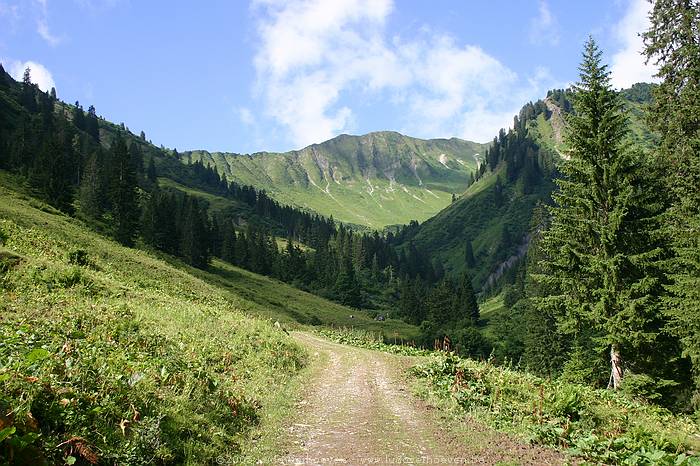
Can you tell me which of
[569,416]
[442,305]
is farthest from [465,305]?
[569,416]

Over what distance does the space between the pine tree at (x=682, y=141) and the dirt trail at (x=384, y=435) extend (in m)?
13.3

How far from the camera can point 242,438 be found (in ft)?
33.1

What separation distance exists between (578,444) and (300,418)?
264 inches

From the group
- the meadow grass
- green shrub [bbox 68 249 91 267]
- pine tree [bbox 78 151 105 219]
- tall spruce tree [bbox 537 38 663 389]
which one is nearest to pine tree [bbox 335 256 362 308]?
pine tree [bbox 78 151 105 219]

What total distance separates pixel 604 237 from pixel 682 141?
7485 mm

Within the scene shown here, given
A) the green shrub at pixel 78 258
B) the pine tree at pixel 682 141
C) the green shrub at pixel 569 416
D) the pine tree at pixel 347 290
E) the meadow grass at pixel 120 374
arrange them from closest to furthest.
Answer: the meadow grass at pixel 120 374
the green shrub at pixel 569 416
the pine tree at pixel 682 141
the green shrub at pixel 78 258
the pine tree at pixel 347 290

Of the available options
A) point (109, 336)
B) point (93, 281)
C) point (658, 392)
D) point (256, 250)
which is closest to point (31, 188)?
point (256, 250)

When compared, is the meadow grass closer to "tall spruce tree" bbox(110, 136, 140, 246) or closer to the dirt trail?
the dirt trail

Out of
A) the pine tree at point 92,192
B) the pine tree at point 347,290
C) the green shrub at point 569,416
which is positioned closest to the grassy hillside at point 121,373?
the green shrub at point 569,416

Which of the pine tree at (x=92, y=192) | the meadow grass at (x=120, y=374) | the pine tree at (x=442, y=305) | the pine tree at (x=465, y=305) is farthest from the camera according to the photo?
the pine tree at (x=465, y=305)

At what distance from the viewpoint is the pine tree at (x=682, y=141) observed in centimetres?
1923

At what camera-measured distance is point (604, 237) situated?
852 inches

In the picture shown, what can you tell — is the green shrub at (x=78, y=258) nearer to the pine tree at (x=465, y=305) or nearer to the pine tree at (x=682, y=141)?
the pine tree at (x=682, y=141)

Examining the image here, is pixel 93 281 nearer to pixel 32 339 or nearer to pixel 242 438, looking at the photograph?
pixel 32 339
